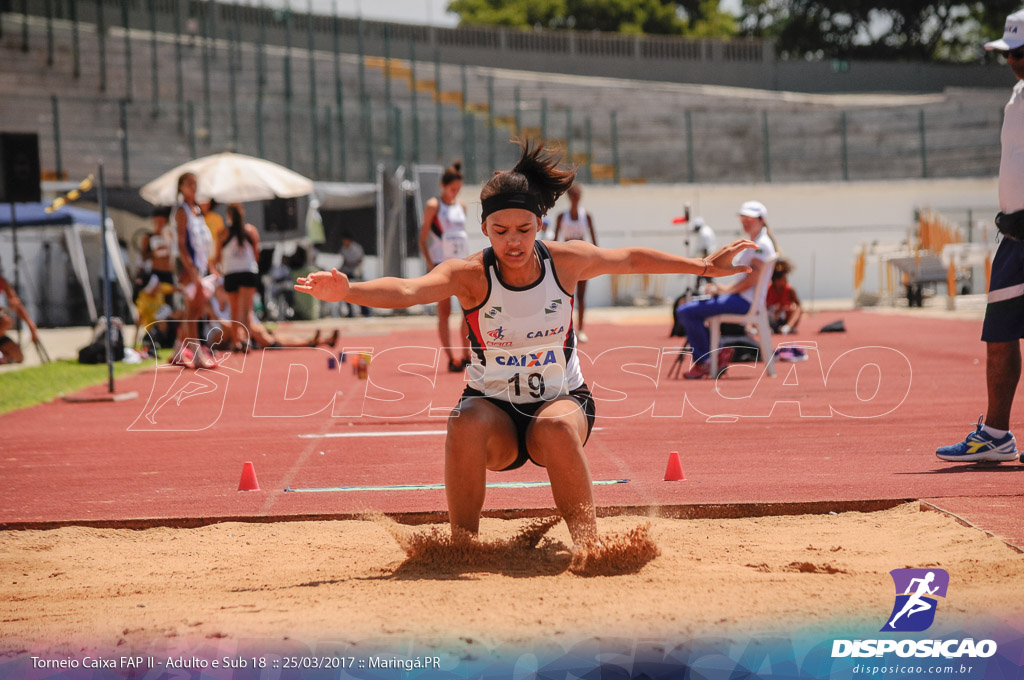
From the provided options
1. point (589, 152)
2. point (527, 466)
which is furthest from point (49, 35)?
point (527, 466)

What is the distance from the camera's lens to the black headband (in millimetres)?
4734

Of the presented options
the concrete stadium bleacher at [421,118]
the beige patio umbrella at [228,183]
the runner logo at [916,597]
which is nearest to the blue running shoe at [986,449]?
the runner logo at [916,597]

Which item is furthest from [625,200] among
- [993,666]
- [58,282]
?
[993,666]

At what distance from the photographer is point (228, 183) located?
1889 cm

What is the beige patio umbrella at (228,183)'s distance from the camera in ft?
61.0

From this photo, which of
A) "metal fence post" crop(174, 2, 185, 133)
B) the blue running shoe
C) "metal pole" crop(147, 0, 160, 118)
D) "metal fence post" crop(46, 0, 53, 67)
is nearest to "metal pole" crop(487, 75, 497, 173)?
"metal fence post" crop(174, 2, 185, 133)

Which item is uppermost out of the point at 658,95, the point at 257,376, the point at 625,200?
the point at 658,95

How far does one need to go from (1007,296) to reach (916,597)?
3115 millimetres

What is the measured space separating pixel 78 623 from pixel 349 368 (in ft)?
34.9

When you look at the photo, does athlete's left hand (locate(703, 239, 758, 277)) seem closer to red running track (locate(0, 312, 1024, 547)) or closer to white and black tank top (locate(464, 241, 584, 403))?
white and black tank top (locate(464, 241, 584, 403))

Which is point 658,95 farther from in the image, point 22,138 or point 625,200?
point 22,138

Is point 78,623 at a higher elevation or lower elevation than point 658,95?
lower

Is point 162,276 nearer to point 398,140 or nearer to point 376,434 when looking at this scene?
point 376,434

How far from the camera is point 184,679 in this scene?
326cm
